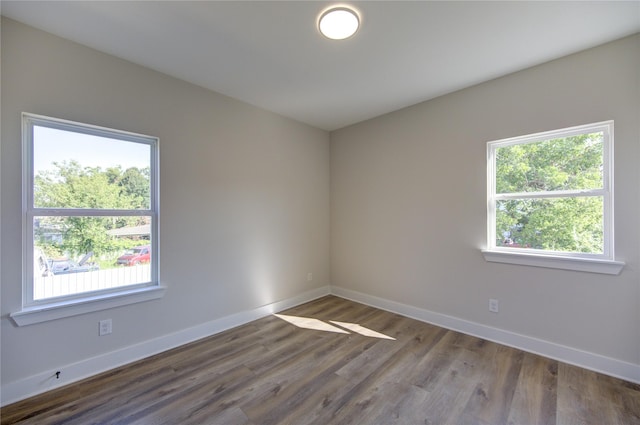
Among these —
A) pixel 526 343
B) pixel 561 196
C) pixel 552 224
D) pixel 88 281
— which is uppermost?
pixel 561 196

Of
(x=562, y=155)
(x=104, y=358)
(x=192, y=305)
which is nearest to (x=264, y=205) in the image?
(x=192, y=305)

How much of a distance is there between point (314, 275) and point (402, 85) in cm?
276

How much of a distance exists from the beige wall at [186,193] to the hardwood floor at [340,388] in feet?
1.20

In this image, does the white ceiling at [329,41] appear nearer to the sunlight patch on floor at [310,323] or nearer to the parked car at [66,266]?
the parked car at [66,266]

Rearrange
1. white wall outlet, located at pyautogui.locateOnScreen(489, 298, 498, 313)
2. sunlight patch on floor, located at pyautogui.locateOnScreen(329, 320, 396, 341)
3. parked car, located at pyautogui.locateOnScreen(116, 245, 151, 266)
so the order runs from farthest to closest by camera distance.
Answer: sunlight patch on floor, located at pyautogui.locateOnScreen(329, 320, 396, 341) → white wall outlet, located at pyautogui.locateOnScreen(489, 298, 498, 313) → parked car, located at pyautogui.locateOnScreen(116, 245, 151, 266)

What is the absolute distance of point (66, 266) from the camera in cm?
202

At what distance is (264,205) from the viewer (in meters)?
3.30

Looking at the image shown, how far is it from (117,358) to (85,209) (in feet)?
4.13

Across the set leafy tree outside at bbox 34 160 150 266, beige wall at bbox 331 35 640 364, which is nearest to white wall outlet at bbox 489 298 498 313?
beige wall at bbox 331 35 640 364

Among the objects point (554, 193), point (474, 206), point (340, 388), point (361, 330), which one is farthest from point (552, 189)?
point (340, 388)

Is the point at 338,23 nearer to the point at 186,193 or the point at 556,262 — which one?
the point at 186,193

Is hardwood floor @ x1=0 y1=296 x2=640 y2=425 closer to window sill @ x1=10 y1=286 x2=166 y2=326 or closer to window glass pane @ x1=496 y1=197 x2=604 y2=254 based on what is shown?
window sill @ x1=10 y1=286 x2=166 y2=326

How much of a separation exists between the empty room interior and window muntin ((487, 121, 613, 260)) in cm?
A: 2

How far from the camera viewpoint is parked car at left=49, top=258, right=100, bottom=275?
1967 millimetres
